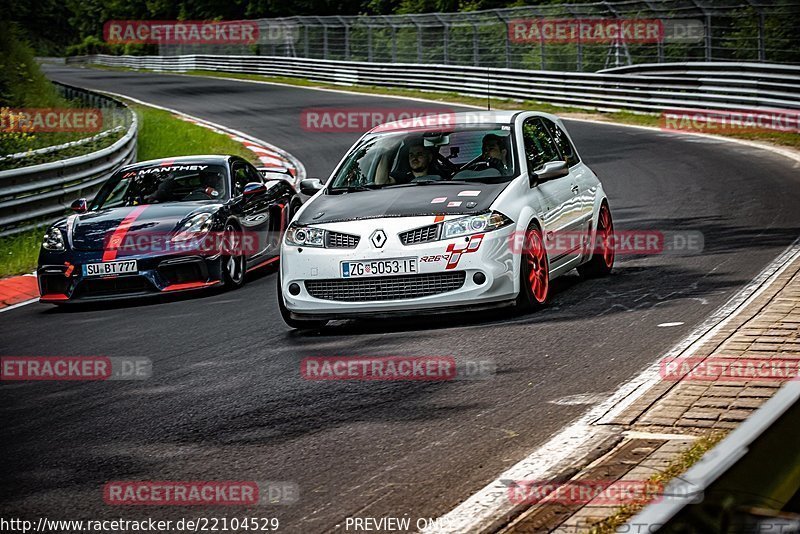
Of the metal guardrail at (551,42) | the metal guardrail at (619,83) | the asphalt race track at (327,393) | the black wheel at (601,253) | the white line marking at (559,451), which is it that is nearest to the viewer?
the white line marking at (559,451)

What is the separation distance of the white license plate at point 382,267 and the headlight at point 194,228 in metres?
3.23

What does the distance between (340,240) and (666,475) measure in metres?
4.33

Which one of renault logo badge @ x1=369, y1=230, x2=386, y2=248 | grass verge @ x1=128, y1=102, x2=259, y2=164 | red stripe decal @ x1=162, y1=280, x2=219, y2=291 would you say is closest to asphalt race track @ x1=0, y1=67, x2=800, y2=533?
red stripe decal @ x1=162, y1=280, x2=219, y2=291

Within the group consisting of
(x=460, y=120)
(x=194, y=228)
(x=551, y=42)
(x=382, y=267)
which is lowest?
(x=194, y=228)

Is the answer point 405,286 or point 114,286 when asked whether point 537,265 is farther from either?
point 114,286

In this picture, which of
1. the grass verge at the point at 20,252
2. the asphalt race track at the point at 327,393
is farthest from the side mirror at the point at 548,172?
the grass verge at the point at 20,252

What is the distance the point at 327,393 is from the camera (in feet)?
21.6

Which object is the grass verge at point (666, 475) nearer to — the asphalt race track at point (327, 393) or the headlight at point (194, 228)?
the asphalt race track at point (327, 393)

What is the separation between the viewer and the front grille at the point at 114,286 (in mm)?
10930

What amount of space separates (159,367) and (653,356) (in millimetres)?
3173

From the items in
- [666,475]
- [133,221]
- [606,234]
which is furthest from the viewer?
[133,221]

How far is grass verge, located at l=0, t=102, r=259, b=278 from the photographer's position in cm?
1384

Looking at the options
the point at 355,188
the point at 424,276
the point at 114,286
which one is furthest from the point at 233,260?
the point at 424,276

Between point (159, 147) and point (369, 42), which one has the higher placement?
point (369, 42)
